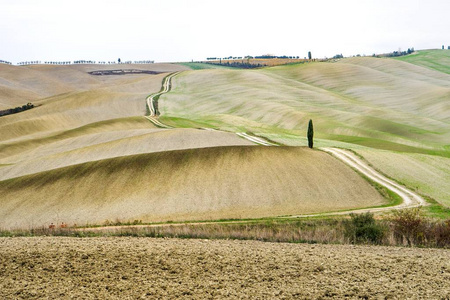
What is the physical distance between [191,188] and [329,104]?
7443 cm

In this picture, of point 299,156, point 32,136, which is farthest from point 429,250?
point 32,136

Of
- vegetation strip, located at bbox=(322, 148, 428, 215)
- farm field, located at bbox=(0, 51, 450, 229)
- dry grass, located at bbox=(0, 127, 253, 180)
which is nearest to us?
vegetation strip, located at bbox=(322, 148, 428, 215)

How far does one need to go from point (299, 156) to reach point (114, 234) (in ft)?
83.2

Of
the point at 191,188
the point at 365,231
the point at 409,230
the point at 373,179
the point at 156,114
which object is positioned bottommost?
the point at 373,179

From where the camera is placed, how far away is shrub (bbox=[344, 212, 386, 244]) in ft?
73.0

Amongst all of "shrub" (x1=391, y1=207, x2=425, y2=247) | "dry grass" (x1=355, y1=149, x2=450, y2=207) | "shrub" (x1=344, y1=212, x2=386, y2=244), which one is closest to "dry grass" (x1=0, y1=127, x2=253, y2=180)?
"dry grass" (x1=355, y1=149, x2=450, y2=207)

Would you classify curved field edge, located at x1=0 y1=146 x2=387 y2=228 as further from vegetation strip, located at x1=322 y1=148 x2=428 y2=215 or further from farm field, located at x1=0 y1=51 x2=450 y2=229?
vegetation strip, located at x1=322 y1=148 x2=428 y2=215

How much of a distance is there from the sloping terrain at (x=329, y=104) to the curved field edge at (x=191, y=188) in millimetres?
24215

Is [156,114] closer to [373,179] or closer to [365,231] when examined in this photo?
[373,179]

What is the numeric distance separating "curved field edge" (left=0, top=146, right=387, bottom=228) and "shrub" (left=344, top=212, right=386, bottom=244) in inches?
318

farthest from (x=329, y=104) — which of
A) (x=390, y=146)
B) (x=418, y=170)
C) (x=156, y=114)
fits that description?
(x=418, y=170)

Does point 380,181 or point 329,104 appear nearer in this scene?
point 380,181

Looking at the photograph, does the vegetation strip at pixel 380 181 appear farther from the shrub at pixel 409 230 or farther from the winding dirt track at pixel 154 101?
the winding dirt track at pixel 154 101

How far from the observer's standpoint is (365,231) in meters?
23.1
